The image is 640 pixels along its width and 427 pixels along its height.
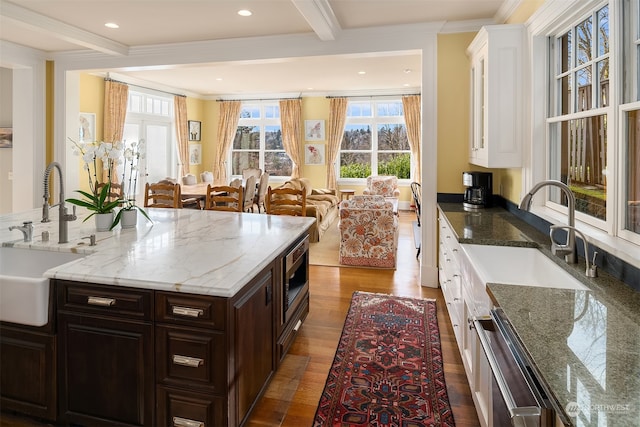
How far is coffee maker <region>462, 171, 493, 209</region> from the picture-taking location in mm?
3877

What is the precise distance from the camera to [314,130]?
10.2 meters

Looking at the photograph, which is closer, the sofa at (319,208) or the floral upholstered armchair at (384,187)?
the sofa at (319,208)

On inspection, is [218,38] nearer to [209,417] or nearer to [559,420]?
[209,417]

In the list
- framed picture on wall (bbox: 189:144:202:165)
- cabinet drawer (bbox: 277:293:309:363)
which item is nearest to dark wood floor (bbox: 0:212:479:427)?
cabinet drawer (bbox: 277:293:309:363)

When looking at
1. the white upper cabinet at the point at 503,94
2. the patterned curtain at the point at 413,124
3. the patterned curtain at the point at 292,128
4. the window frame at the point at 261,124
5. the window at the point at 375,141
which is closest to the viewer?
the white upper cabinet at the point at 503,94

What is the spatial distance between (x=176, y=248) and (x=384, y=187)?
7.49 meters

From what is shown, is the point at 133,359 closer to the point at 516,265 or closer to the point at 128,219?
the point at 128,219

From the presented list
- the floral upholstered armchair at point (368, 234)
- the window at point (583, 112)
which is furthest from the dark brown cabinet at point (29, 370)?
the floral upholstered armchair at point (368, 234)

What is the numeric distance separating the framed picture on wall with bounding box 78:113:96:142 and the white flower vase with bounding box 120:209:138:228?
198 inches

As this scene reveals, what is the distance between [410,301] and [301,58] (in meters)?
3.07

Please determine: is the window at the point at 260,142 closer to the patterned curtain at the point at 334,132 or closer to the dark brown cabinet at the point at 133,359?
the patterned curtain at the point at 334,132

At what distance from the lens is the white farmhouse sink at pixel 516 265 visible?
2.04m

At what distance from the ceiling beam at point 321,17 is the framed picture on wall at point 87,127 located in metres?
4.90

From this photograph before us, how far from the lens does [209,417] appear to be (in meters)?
1.69
